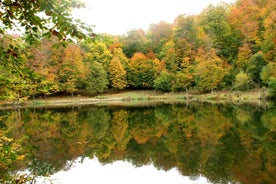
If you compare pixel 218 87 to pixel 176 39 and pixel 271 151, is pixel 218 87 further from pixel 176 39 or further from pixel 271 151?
pixel 271 151

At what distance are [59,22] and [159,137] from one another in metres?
17.0

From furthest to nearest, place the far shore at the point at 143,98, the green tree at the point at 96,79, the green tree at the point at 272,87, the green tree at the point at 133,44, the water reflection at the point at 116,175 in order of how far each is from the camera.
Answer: the green tree at the point at 133,44 → the green tree at the point at 96,79 → the far shore at the point at 143,98 → the green tree at the point at 272,87 → the water reflection at the point at 116,175

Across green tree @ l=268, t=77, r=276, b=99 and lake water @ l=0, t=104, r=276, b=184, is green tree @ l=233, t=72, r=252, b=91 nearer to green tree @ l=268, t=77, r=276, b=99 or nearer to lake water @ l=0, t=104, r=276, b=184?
green tree @ l=268, t=77, r=276, b=99

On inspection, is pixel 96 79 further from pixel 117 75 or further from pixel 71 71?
pixel 117 75

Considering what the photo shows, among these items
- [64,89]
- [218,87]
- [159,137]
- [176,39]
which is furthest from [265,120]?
[176,39]

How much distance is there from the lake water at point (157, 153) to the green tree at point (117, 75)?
4562 centimetres

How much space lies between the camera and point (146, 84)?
72.3m

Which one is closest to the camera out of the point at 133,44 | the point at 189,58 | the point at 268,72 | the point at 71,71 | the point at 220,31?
the point at 268,72

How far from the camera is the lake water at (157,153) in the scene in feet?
39.1

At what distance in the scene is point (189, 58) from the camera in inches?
2665

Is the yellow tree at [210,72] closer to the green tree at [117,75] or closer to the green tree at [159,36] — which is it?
the green tree at [117,75]

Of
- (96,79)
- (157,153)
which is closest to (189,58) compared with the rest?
(96,79)

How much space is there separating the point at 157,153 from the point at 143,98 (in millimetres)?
48282

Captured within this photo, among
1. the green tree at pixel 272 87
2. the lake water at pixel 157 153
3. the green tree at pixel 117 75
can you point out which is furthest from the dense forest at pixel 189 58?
the lake water at pixel 157 153
